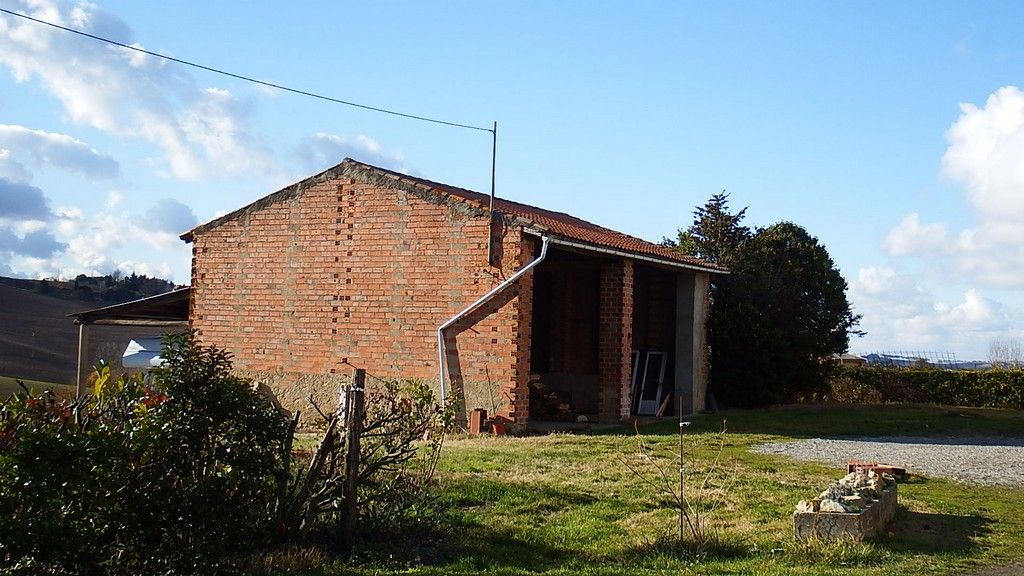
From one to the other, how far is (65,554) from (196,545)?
804 millimetres

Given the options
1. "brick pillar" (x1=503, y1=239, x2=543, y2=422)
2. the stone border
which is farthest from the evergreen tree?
the stone border

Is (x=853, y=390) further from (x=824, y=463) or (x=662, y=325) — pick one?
(x=824, y=463)

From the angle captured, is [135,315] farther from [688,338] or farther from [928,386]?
[928,386]

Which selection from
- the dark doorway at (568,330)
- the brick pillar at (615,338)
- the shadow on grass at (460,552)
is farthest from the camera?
the dark doorway at (568,330)

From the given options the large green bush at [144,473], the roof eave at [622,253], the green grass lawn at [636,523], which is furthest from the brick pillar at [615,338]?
the large green bush at [144,473]

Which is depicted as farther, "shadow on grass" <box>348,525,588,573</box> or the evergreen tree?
the evergreen tree

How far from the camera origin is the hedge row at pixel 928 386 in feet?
95.6

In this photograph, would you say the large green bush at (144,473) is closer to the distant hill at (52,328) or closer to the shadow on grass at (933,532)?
the shadow on grass at (933,532)

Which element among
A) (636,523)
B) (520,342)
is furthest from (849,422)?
(636,523)

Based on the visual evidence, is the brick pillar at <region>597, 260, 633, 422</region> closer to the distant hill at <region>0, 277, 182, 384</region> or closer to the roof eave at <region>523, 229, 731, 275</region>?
the roof eave at <region>523, 229, 731, 275</region>

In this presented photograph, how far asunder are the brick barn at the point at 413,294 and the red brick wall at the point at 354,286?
0.09ft

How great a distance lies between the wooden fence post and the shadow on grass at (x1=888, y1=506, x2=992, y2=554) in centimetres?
440

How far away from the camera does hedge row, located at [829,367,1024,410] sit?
2912 centimetres

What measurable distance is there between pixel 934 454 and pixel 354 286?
10.3 m
